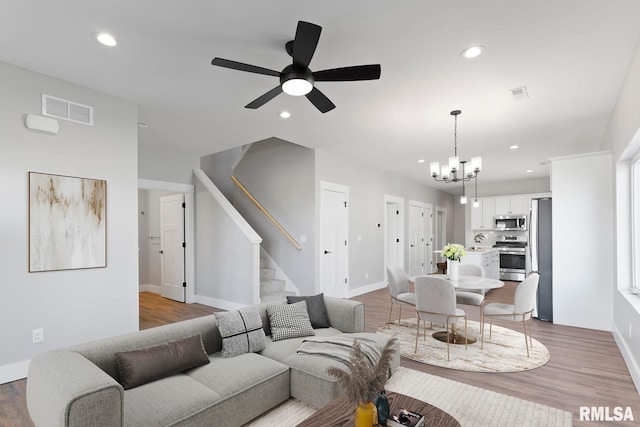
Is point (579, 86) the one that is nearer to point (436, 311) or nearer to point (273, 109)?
point (436, 311)

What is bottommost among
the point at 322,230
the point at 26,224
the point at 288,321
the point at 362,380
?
the point at 288,321

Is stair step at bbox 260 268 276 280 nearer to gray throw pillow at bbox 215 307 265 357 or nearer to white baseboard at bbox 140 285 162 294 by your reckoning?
white baseboard at bbox 140 285 162 294

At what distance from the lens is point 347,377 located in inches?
58.2

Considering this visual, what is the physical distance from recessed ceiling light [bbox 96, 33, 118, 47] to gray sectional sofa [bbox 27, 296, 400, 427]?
2162mm

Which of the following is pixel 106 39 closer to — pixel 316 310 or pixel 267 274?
pixel 316 310

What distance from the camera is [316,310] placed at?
3.22 metres

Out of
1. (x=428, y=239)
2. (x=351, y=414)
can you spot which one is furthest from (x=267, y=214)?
(x=428, y=239)

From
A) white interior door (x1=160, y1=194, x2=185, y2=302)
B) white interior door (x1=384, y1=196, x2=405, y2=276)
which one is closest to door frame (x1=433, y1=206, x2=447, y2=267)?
white interior door (x1=384, y1=196, x2=405, y2=276)

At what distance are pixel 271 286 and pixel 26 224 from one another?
344 cm

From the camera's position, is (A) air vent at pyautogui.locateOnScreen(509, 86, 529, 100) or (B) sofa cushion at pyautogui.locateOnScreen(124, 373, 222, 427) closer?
(B) sofa cushion at pyautogui.locateOnScreen(124, 373, 222, 427)

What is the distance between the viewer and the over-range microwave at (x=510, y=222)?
8.82 meters

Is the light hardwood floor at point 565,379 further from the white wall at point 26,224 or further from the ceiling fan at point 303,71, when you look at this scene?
the ceiling fan at point 303,71

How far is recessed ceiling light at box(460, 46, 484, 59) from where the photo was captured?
2.54 m

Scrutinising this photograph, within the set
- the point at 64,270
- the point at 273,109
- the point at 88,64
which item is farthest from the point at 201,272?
the point at 88,64
